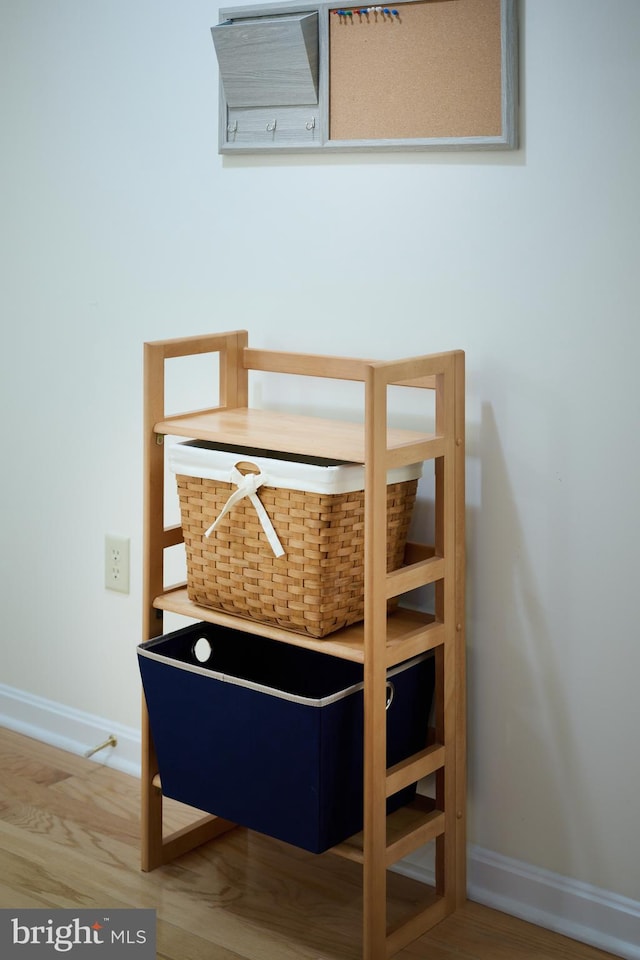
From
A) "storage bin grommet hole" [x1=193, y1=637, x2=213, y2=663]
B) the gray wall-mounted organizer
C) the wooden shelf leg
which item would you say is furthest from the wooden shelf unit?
the gray wall-mounted organizer

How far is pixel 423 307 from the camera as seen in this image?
5.41 feet

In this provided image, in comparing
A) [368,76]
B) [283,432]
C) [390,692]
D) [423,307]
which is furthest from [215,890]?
[368,76]

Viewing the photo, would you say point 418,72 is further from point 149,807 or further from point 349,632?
point 149,807

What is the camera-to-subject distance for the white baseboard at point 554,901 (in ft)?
5.10

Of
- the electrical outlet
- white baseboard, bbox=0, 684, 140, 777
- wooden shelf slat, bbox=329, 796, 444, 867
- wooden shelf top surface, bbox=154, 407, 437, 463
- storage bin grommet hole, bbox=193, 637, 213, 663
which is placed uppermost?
wooden shelf top surface, bbox=154, 407, 437, 463

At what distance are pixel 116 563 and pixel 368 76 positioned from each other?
1010 millimetres

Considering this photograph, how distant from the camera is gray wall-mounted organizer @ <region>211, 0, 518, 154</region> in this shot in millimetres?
1508

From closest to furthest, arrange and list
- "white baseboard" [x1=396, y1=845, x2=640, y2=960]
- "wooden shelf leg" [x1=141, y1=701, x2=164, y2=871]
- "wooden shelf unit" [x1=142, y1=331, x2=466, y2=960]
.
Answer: "wooden shelf unit" [x1=142, y1=331, x2=466, y2=960]
"white baseboard" [x1=396, y1=845, x2=640, y2=960]
"wooden shelf leg" [x1=141, y1=701, x2=164, y2=871]

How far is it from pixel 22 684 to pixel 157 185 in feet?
3.53

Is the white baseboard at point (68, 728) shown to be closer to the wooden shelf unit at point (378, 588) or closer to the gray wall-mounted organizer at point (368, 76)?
the wooden shelf unit at point (378, 588)

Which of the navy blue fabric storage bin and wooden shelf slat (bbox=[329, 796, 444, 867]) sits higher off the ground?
the navy blue fabric storage bin

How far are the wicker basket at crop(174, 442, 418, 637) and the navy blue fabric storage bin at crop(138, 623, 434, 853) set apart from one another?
0.35ft

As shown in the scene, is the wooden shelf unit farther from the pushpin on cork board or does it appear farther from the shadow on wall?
the pushpin on cork board

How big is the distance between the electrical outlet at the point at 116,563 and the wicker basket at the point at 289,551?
495mm
